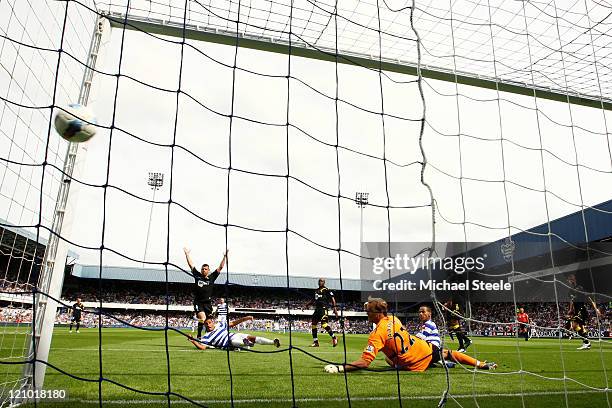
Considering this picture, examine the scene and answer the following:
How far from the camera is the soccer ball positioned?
381 cm

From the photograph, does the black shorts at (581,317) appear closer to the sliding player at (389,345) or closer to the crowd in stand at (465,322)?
the crowd in stand at (465,322)

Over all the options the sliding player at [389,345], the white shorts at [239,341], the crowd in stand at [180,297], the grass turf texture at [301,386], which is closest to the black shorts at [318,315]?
the white shorts at [239,341]

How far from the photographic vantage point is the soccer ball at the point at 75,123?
3.81m

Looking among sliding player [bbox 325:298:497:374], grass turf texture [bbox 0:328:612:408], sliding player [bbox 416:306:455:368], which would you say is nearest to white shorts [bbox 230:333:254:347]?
grass turf texture [bbox 0:328:612:408]

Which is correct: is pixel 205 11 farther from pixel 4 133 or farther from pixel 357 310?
pixel 357 310

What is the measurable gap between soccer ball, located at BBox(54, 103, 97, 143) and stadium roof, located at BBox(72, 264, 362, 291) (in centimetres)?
2960

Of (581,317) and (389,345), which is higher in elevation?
(581,317)

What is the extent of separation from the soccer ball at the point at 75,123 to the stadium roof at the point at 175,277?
1166 inches

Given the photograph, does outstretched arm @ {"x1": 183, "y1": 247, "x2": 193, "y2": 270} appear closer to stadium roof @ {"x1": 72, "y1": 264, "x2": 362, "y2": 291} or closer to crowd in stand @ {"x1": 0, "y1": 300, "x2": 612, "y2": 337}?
crowd in stand @ {"x1": 0, "y1": 300, "x2": 612, "y2": 337}

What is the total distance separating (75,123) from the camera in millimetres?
3836

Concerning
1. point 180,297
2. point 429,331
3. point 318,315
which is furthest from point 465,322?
point 180,297

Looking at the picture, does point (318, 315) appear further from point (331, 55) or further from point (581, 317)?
point (581, 317)

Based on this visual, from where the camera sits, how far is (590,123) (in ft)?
19.0

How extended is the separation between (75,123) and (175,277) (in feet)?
106
